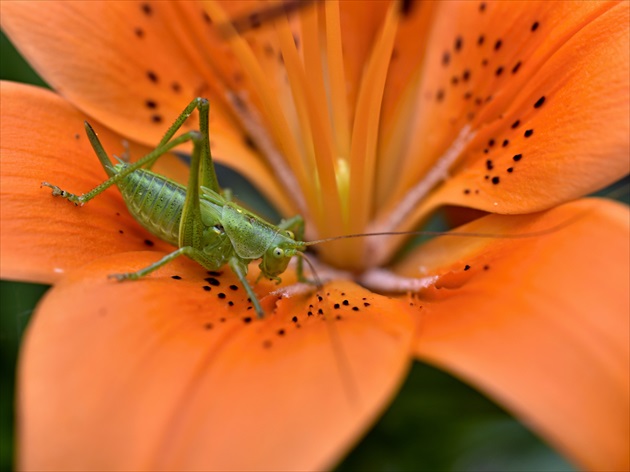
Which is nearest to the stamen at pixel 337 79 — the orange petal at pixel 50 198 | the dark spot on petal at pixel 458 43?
the dark spot on petal at pixel 458 43

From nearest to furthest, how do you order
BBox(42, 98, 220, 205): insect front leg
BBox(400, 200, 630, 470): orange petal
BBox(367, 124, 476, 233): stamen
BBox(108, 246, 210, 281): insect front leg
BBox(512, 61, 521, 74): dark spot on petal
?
BBox(400, 200, 630, 470): orange petal < BBox(108, 246, 210, 281): insect front leg < BBox(42, 98, 220, 205): insect front leg < BBox(512, 61, 521, 74): dark spot on petal < BBox(367, 124, 476, 233): stamen

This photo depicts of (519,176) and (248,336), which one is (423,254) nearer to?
(519,176)

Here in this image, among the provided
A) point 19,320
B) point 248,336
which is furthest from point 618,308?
point 19,320

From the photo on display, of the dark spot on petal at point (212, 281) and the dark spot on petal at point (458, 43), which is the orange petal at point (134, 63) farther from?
the dark spot on petal at point (458, 43)

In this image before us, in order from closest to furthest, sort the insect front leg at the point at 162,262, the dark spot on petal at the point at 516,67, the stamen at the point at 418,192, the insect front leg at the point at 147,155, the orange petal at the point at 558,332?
the orange petal at the point at 558,332
the insect front leg at the point at 162,262
the insect front leg at the point at 147,155
the dark spot on petal at the point at 516,67
the stamen at the point at 418,192

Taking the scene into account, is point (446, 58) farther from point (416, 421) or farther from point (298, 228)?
point (416, 421)

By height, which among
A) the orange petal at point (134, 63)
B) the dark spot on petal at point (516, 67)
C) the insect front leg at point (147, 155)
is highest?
the orange petal at point (134, 63)

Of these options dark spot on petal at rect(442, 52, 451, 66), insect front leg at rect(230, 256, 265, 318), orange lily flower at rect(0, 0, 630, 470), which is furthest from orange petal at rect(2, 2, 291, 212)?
dark spot on petal at rect(442, 52, 451, 66)

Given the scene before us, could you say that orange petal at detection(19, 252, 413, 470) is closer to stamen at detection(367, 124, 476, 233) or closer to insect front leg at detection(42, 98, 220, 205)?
insect front leg at detection(42, 98, 220, 205)
